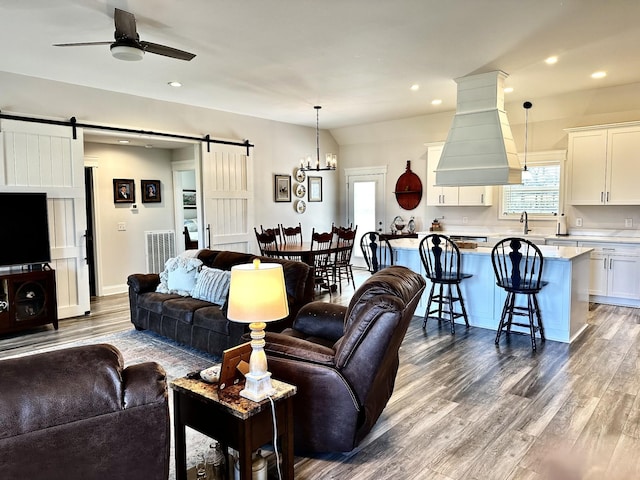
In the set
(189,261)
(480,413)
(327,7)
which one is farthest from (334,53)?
(480,413)

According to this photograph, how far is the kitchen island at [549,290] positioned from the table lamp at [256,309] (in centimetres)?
354

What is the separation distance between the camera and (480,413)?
3055 millimetres

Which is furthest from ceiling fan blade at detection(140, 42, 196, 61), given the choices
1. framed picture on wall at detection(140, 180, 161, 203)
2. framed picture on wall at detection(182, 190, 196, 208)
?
framed picture on wall at detection(182, 190, 196, 208)

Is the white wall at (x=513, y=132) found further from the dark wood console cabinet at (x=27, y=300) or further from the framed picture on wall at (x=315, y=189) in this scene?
the dark wood console cabinet at (x=27, y=300)

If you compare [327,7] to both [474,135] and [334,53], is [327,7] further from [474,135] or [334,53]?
[474,135]

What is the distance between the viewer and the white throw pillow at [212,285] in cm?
436

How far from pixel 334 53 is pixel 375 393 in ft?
11.2

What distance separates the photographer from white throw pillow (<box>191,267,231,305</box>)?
4.36 metres

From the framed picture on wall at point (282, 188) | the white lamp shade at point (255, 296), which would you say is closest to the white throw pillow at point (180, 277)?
the white lamp shade at point (255, 296)

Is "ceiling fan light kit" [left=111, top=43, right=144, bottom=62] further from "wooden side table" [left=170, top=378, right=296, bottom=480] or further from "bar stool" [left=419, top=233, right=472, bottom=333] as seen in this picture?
"bar stool" [left=419, top=233, right=472, bottom=333]

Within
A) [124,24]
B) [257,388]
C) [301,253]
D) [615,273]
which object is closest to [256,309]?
[257,388]

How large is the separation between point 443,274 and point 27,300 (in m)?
4.70

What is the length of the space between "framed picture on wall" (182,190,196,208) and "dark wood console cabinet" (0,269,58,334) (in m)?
3.32

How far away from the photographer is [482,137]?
5.53 meters
